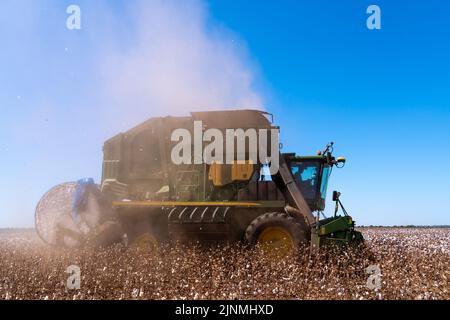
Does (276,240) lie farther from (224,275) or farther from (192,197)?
(192,197)

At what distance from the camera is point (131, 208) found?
1204cm

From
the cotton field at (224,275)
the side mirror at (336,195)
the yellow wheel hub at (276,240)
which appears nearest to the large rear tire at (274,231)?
the yellow wheel hub at (276,240)

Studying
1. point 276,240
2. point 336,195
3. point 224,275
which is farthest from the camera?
point 336,195

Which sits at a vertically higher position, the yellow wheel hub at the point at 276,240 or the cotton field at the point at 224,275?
the yellow wheel hub at the point at 276,240

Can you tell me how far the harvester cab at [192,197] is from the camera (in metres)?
10.6

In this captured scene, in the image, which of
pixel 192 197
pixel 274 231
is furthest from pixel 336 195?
pixel 192 197

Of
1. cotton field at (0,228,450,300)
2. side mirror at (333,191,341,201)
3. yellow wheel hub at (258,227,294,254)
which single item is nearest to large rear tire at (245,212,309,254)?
yellow wheel hub at (258,227,294,254)

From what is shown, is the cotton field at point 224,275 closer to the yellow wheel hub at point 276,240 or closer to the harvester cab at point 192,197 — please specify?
the yellow wheel hub at point 276,240

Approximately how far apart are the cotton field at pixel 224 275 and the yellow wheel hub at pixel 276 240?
291 millimetres

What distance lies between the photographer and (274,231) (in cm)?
1027

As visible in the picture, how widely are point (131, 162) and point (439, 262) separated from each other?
904cm

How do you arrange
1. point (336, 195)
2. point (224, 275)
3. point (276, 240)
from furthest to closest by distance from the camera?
point (336, 195) < point (276, 240) < point (224, 275)

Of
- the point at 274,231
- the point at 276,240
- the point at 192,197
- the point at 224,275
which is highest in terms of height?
the point at 192,197

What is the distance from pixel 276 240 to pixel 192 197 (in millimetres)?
2825
